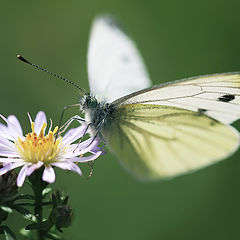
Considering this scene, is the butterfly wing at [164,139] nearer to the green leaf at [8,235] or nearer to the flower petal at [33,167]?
the flower petal at [33,167]

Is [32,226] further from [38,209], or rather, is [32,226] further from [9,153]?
[9,153]

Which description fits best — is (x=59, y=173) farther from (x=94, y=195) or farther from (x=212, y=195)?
(x=212, y=195)

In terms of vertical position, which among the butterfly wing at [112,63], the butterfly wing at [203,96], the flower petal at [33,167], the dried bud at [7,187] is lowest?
the dried bud at [7,187]

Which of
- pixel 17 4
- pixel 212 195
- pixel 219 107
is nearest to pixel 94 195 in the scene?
pixel 212 195

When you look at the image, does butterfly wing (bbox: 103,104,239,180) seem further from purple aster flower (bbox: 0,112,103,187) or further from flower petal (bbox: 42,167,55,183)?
flower petal (bbox: 42,167,55,183)

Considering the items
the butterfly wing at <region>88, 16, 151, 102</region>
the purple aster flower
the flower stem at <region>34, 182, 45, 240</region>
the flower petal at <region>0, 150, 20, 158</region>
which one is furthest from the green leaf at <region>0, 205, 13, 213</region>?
the butterfly wing at <region>88, 16, 151, 102</region>

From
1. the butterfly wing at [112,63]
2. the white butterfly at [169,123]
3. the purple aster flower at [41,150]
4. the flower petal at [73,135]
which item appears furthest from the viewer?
the butterfly wing at [112,63]

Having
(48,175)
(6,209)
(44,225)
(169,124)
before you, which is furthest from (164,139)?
(6,209)

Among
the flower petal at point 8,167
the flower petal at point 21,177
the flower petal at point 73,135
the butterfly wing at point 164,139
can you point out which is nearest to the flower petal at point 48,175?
the flower petal at point 21,177
